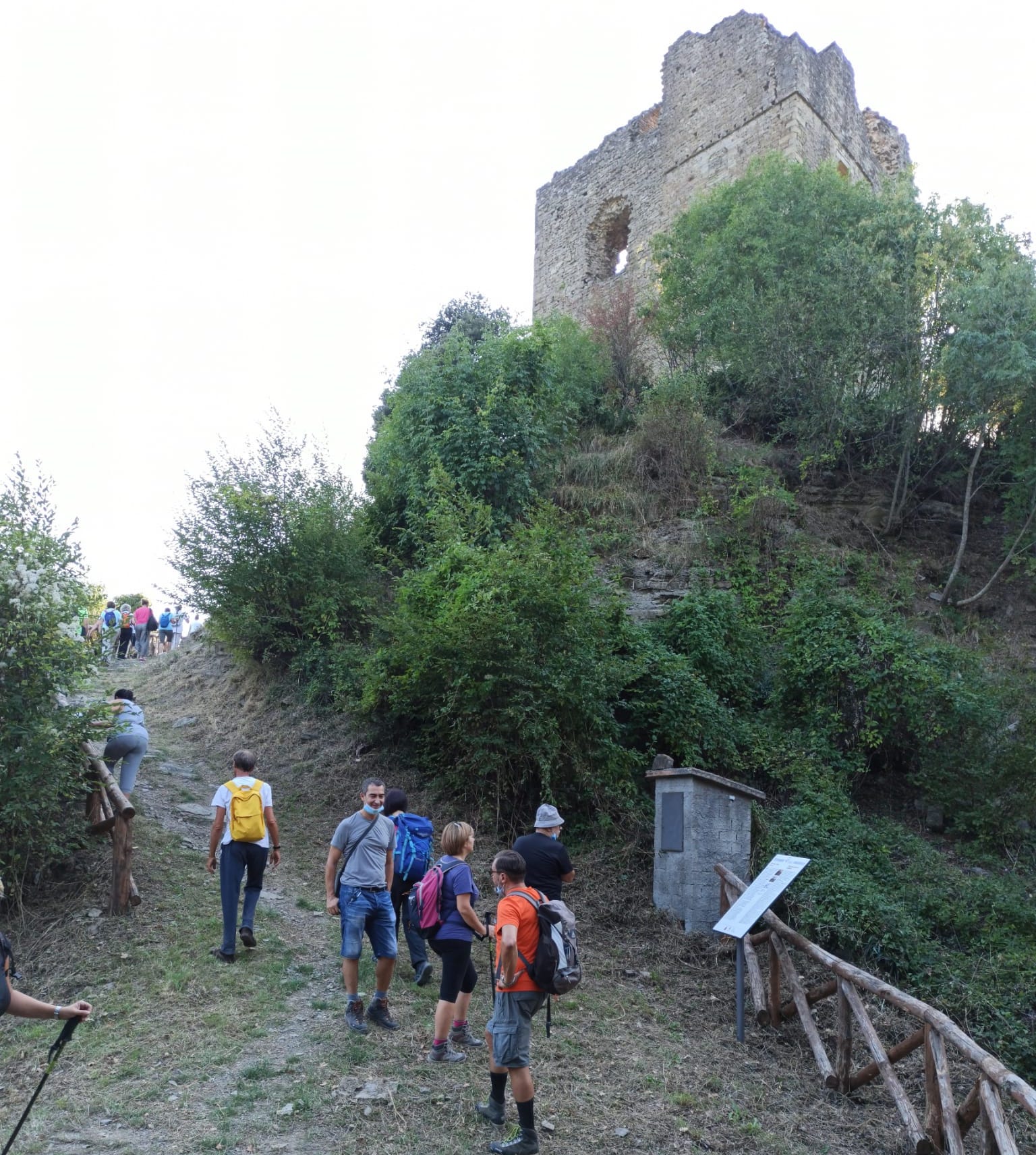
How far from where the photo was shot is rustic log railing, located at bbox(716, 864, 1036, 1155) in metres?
4.97

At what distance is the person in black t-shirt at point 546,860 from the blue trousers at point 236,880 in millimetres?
1758

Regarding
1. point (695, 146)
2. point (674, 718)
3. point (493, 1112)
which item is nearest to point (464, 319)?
point (695, 146)

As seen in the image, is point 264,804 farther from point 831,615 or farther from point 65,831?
point 831,615

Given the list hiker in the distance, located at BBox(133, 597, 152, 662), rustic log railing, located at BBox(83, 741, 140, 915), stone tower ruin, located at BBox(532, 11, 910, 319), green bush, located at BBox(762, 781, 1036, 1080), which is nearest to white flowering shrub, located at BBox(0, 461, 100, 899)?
rustic log railing, located at BBox(83, 741, 140, 915)

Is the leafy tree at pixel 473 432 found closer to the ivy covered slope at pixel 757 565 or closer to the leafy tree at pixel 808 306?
the ivy covered slope at pixel 757 565

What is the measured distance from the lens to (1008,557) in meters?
14.7

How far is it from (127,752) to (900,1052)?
22.3 ft

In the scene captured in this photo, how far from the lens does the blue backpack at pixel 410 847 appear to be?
21.4 feet

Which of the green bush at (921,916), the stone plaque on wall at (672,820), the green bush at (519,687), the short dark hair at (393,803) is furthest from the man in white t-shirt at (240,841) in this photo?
the green bush at (921,916)

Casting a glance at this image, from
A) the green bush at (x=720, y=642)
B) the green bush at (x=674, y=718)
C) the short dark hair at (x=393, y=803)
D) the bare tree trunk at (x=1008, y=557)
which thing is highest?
the bare tree trunk at (x=1008, y=557)

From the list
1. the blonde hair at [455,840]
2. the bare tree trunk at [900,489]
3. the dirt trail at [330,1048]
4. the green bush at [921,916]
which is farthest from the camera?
the bare tree trunk at [900,489]

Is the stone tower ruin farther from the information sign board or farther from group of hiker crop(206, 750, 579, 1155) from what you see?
group of hiker crop(206, 750, 579, 1155)

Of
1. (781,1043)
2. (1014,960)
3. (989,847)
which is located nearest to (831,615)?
(989,847)

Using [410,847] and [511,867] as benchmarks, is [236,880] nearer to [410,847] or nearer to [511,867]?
[410,847]
